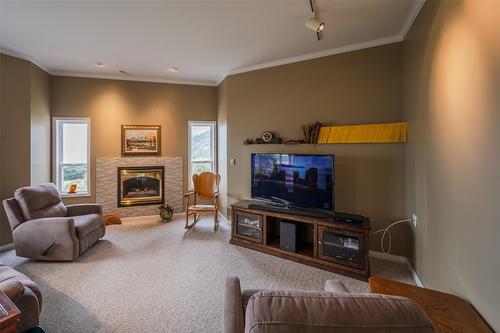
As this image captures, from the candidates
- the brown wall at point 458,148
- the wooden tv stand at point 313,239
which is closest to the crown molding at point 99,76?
the wooden tv stand at point 313,239

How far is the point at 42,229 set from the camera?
2.98 m

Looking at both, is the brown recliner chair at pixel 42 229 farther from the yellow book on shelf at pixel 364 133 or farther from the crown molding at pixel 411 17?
the crown molding at pixel 411 17

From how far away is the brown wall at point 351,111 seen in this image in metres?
2.97

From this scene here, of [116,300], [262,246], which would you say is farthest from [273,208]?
[116,300]

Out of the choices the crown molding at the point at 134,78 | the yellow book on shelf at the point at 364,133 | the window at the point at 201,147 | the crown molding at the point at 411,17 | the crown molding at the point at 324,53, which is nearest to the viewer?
the crown molding at the point at 411,17

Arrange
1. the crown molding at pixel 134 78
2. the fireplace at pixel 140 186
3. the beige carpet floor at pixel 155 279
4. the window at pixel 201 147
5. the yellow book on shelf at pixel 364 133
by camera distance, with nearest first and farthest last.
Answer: the beige carpet floor at pixel 155 279 → the yellow book on shelf at pixel 364 133 → the crown molding at pixel 134 78 → the fireplace at pixel 140 186 → the window at pixel 201 147

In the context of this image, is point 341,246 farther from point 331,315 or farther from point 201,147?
point 201,147

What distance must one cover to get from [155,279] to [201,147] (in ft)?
10.4

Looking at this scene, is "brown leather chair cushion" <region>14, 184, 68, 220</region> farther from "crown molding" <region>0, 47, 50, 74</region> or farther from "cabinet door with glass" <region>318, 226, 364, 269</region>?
"cabinet door with glass" <region>318, 226, 364, 269</region>

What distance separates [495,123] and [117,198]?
5.33 meters

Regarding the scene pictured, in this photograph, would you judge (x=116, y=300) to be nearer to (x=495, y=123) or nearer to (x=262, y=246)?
(x=262, y=246)

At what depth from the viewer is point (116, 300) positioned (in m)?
2.25

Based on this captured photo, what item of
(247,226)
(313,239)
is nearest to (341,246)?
(313,239)

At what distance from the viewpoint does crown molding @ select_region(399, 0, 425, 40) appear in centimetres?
230
